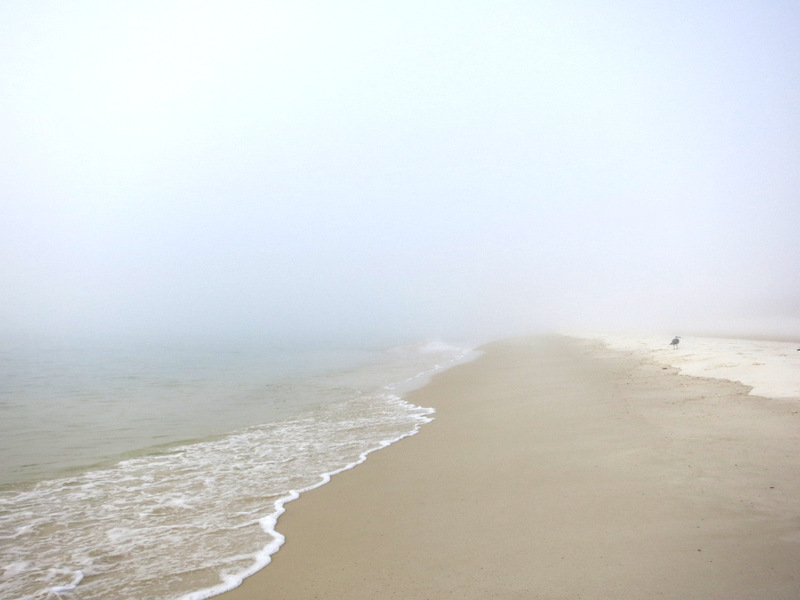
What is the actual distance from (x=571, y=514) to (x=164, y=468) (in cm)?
683

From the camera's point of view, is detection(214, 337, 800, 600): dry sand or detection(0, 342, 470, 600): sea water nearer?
detection(214, 337, 800, 600): dry sand

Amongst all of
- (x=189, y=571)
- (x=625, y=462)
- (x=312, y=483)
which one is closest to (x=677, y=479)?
(x=625, y=462)

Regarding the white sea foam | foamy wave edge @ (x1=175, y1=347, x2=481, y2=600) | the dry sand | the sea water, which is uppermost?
the white sea foam

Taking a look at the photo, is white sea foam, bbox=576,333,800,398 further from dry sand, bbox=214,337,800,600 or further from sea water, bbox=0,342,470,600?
sea water, bbox=0,342,470,600

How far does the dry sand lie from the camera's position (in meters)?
3.63

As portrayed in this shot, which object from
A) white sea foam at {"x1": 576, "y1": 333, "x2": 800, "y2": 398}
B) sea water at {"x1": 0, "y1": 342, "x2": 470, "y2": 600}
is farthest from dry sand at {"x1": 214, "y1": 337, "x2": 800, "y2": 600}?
white sea foam at {"x1": 576, "y1": 333, "x2": 800, "y2": 398}

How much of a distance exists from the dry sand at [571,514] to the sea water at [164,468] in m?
0.69

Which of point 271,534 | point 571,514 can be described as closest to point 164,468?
point 271,534

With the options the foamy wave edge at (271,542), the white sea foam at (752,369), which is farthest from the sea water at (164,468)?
the white sea foam at (752,369)

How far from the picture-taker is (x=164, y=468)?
8055 mm

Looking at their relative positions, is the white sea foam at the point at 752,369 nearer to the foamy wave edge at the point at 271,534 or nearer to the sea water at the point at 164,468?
the foamy wave edge at the point at 271,534

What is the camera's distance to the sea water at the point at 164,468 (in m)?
4.50

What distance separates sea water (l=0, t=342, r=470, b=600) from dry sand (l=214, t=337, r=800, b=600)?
686 mm

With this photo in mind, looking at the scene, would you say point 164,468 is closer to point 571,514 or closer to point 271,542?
point 271,542
